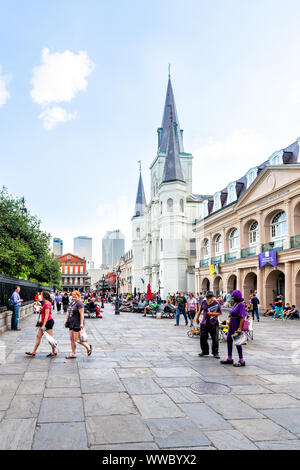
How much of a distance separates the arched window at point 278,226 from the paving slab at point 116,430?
84.6 feet

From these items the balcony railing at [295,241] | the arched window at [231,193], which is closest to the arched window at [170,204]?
the arched window at [231,193]

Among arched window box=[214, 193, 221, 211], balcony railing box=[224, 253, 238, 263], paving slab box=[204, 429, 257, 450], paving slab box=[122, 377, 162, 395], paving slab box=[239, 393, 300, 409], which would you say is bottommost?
paving slab box=[239, 393, 300, 409]

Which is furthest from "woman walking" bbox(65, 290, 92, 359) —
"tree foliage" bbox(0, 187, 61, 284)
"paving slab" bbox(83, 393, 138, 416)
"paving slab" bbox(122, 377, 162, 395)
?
"tree foliage" bbox(0, 187, 61, 284)

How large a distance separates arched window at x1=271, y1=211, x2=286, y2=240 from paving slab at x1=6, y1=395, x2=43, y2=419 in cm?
2563

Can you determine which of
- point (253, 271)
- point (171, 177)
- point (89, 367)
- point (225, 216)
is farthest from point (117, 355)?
point (171, 177)

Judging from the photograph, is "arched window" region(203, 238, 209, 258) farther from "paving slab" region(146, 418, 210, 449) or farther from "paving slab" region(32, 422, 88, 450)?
"paving slab" region(32, 422, 88, 450)

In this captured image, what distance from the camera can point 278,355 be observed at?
954cm

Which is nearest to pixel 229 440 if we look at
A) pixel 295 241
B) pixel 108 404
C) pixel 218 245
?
pixel 108 404

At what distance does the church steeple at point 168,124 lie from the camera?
62.9 meters

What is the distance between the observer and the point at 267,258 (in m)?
28.3

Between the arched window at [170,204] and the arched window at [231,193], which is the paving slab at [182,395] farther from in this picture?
the arched window at [170,204]

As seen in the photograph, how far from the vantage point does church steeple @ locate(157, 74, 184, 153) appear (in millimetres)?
62906

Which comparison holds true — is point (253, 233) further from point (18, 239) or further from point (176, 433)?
point (176, 433)

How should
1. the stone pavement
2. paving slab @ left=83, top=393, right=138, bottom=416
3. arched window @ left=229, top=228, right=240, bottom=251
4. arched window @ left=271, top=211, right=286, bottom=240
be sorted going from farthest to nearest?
arched window @ left=229, top=228, right=240, bottom=251 < arched window @ left=271, top=211, right=286, bottom=240 < paving slab @ left=83, top=393, right=138, bottom=416 < the stone pavement
